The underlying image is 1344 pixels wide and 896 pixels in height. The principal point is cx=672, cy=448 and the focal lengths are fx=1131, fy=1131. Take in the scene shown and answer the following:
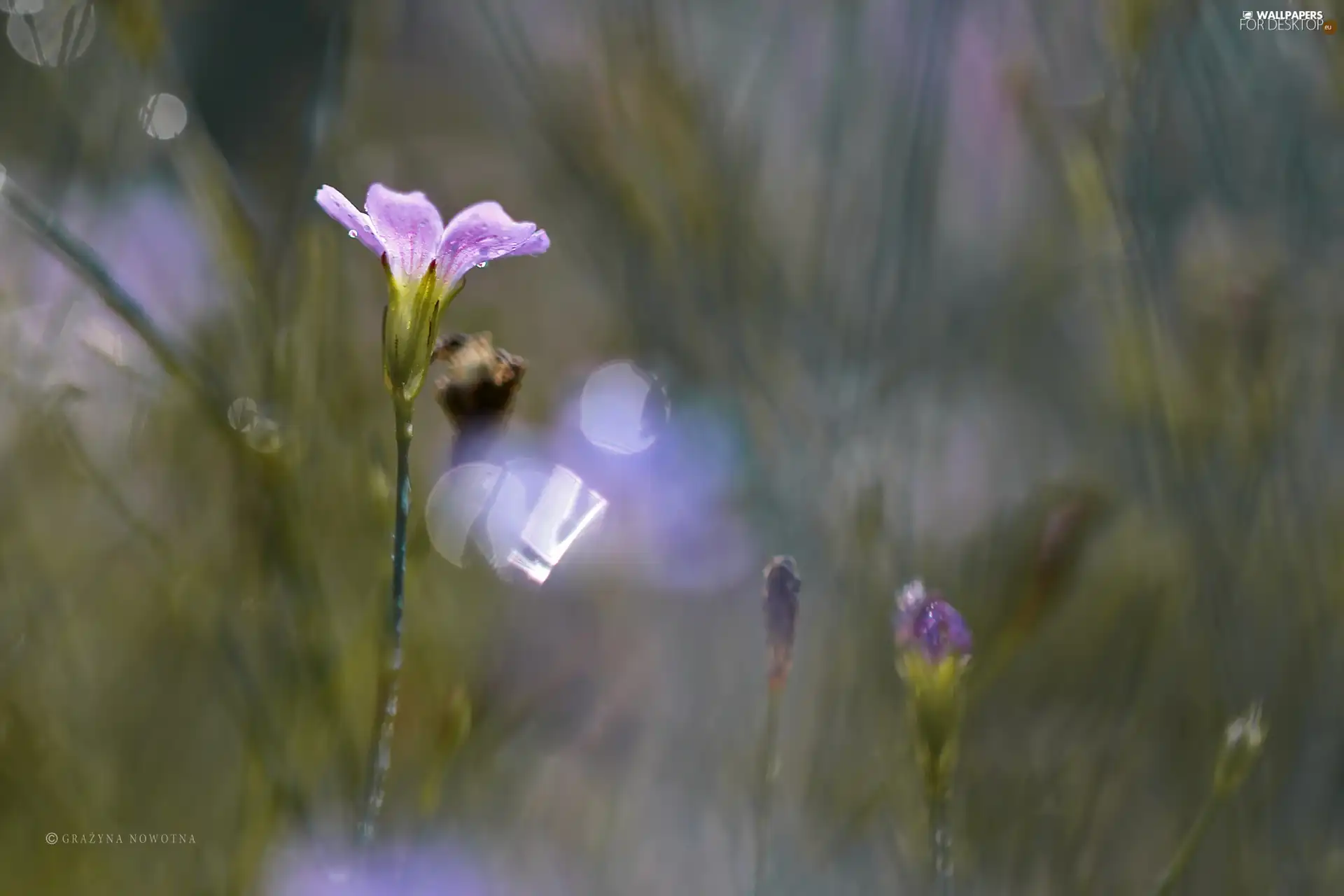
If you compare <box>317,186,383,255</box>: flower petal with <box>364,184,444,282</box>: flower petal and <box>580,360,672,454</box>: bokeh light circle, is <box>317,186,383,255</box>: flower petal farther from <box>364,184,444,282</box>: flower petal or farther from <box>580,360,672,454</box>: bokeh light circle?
<box>580,360,672,454</box>: bokeh light circle

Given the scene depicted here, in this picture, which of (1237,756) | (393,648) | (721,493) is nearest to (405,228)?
(393,648)

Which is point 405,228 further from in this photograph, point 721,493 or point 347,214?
point 721,493

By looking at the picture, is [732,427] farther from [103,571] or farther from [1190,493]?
[103,571]

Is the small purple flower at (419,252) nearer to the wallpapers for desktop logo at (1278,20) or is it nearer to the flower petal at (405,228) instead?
the flower petal at (405,228)

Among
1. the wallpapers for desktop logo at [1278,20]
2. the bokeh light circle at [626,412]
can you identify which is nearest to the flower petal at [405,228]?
the bokeh light circle at [626,412]

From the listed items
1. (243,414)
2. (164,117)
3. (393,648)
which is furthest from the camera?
(164,117)

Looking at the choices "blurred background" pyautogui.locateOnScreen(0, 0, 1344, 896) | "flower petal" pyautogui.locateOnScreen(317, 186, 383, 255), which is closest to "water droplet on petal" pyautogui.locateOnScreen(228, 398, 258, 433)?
"blurred background" pyautogui.locateOnScreen(0, 0, 1344, 896)
